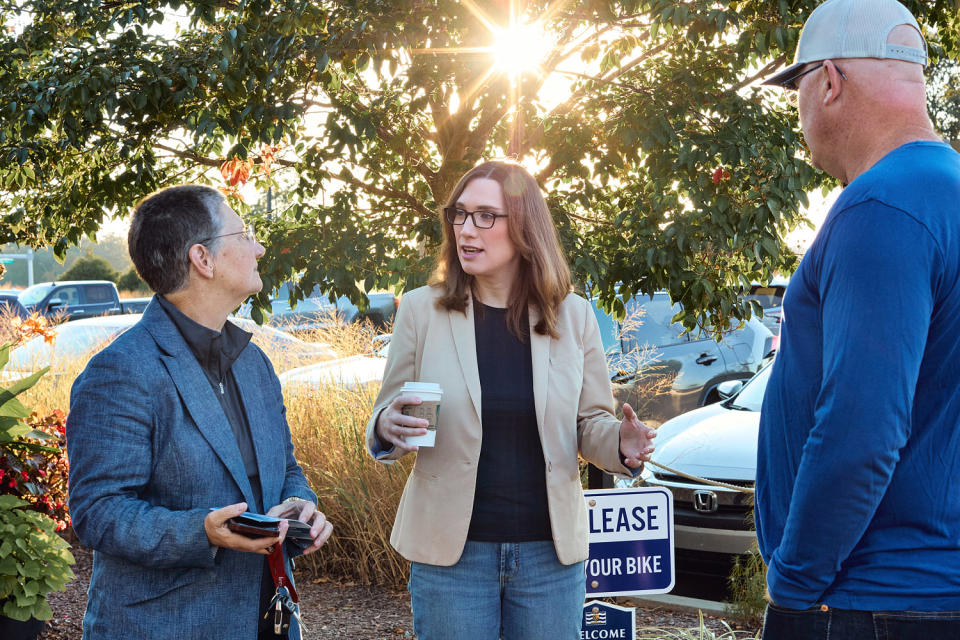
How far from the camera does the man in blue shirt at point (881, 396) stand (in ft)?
4.64

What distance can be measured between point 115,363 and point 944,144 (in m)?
1.84

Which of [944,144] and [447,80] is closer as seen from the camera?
[944,144]

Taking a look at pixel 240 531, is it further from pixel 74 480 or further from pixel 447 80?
pixel 447 80

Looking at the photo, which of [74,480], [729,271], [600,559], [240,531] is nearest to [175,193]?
[74,480]

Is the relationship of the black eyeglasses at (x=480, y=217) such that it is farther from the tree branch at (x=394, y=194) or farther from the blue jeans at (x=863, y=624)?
the tree branch at (x=394, y=194)

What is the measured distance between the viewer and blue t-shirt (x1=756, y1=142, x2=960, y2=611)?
141 centimetres

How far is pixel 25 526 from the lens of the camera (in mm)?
3621

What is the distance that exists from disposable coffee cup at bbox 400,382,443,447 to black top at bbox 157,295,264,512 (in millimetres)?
423

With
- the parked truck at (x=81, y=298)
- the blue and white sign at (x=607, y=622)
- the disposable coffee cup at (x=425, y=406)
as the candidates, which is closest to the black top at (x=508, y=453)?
the disposable coffee cup at (x=425, y=406)

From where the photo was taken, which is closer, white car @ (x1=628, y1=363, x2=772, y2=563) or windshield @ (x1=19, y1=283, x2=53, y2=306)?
white car @ (x1=628, y1=363, x2=772, y2=563)

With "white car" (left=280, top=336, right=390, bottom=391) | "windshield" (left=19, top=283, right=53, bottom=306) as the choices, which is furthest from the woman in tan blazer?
"windshield" (left=19, top=283, right=53, bottom=306)

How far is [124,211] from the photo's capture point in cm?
580

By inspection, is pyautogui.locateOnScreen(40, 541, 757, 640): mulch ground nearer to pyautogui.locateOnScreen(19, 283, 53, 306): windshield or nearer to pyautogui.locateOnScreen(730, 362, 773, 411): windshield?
pyautogui.locateOnScreen(730, 362, 773, 411): windshield

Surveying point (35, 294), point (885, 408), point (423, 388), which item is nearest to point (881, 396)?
point (885, 408)
